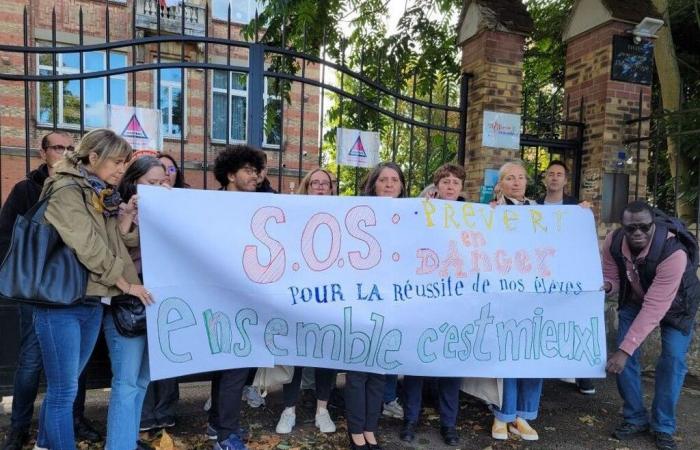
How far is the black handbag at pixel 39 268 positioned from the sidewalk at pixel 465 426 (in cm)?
125

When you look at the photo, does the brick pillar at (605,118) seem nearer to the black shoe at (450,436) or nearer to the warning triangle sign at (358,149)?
the warning triangle sign at (358,149)

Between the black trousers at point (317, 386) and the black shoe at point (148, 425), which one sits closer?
the black shoe at point (148, 425)

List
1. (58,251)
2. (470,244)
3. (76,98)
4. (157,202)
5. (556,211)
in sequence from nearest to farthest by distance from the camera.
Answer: (58,251) → (157,202) → (470,244) → (556,211) → (76,98)

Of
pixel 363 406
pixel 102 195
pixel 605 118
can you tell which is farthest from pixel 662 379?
pixel 102 195

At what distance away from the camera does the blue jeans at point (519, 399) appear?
340 cm

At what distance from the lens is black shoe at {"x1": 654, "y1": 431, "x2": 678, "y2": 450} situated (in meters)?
3.33

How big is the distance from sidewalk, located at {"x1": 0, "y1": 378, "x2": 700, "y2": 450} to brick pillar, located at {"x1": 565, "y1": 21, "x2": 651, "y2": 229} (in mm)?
1974

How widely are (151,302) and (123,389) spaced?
0.46 metres

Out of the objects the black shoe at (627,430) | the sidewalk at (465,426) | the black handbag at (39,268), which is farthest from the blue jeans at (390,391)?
the black handbag at (39,268)

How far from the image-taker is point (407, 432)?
3342 mm

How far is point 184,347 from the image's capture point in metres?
2.83

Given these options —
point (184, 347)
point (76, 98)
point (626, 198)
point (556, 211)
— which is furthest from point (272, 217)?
point (76, 98)

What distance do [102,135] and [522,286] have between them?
262cm

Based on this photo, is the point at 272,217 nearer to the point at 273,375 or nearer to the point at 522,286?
the point at 273,375
